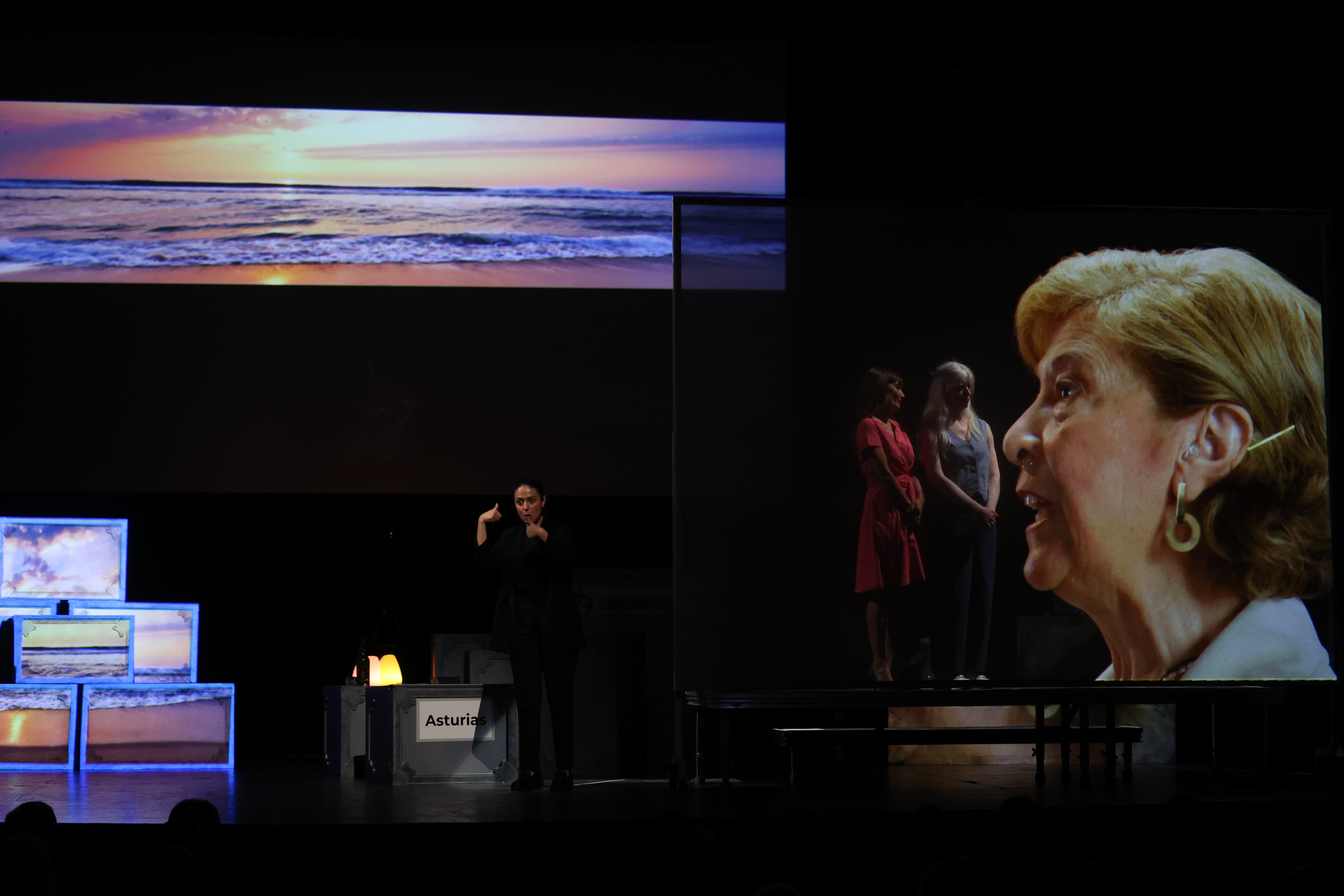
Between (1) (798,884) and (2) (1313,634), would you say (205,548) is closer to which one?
(1) (798,884)

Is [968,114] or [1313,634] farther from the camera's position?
[968,114]

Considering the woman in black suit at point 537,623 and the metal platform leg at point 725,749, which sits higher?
the woman in black suit at point 537,623

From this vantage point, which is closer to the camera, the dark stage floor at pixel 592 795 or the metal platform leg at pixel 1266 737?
the dark stage floor at pixel 592 795

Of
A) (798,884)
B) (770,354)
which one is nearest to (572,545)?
(770,354)

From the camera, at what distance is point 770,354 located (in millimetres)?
5918

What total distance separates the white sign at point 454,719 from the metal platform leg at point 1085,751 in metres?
2.39

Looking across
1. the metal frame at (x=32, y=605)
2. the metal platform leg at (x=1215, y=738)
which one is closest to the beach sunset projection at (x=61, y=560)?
the metal frame at (x=32, y=605)

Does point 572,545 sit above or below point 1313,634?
above

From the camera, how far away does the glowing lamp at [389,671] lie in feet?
20.7

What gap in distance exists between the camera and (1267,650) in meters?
6.07

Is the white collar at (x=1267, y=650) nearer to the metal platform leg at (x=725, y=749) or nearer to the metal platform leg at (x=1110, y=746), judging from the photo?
the metal platform leg at (x=1110, y=746)

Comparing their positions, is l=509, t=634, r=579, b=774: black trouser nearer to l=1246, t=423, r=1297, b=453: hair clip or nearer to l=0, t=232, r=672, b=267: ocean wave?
l=0, t=232, r=672, b=267: ocean wave

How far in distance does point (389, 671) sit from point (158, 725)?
3.54 ft

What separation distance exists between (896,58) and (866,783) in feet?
11.4
